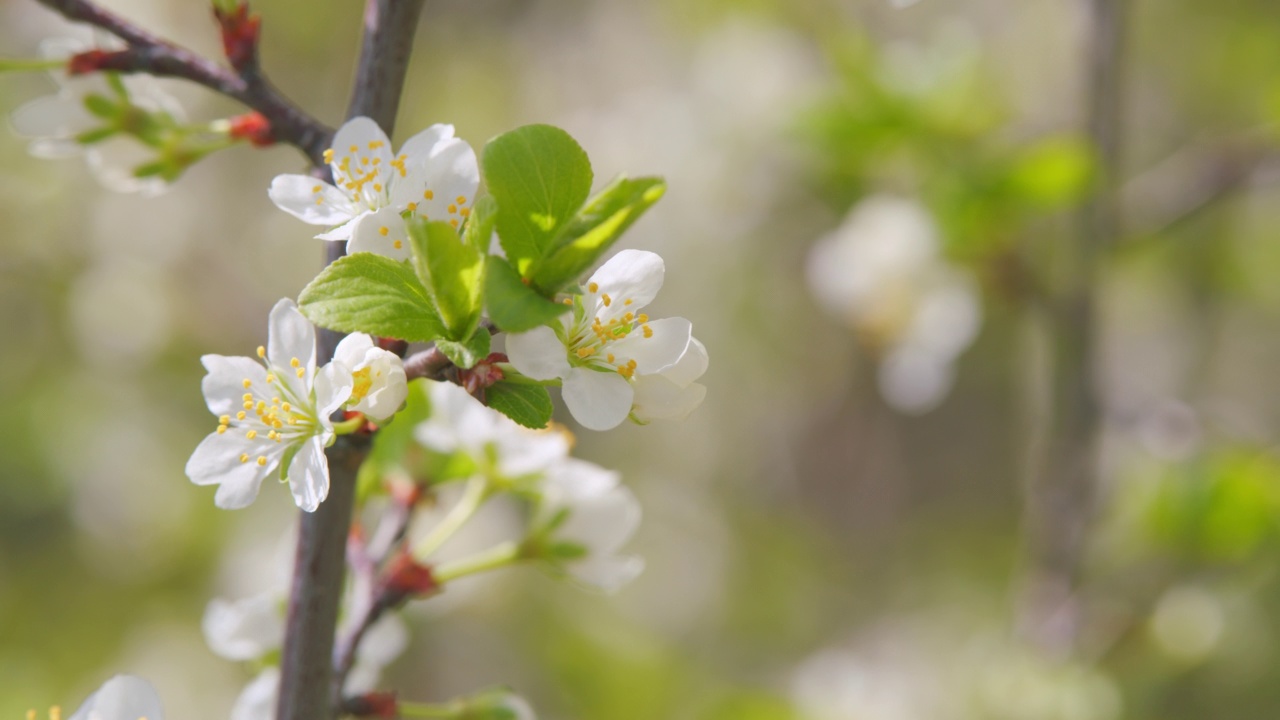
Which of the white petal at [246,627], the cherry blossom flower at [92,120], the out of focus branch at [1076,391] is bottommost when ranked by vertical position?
the white petal at [246,627]

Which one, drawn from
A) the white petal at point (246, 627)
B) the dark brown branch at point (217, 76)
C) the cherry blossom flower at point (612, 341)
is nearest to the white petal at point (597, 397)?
the cherry blossom flower at point (612, 341)

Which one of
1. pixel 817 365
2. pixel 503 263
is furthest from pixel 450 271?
pixel 817 365

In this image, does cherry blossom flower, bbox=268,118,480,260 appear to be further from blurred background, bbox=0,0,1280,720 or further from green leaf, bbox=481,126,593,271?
blurred background, bbox=0,0,1280,720

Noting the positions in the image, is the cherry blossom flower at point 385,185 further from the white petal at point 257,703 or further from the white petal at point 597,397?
the white petal at point 257,703

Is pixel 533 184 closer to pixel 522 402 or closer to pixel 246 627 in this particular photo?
pixel 522 402

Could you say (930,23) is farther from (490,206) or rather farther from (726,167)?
(490,206)
